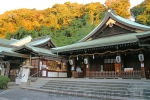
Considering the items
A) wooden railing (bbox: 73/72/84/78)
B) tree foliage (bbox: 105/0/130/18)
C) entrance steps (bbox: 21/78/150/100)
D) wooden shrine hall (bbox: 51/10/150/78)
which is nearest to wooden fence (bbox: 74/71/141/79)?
wooden shrine hall (bbox: 51/10/150/78)

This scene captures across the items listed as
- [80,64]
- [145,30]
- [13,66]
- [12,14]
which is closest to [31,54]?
[13,66]

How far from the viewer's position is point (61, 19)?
149 feet

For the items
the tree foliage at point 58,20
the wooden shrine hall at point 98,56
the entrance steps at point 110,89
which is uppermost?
the tree foliage at point 58,20

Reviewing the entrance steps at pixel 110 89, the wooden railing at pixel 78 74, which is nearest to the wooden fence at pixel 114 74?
the wooden railing at pixel 78 74

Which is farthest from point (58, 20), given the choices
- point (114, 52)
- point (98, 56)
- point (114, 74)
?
point (114, 74)

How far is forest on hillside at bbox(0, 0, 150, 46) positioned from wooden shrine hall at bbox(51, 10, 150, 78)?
63.4 feet

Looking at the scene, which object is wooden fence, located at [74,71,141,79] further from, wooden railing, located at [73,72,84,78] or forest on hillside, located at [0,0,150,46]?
forest on hillside, located at [0,0,150,46]

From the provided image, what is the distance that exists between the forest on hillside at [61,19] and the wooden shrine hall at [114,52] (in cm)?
1931

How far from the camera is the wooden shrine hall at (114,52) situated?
47.7 feet

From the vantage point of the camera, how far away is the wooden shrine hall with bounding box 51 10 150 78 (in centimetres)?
1454

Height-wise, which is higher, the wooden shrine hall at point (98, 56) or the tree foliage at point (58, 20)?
the tree foliage at point (58, 20)

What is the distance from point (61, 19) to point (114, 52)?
3193 centimetres

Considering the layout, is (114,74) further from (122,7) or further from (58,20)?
(58,20)

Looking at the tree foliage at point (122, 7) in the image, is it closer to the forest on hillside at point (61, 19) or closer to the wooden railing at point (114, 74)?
the forest on hillside at point (61, 19)
